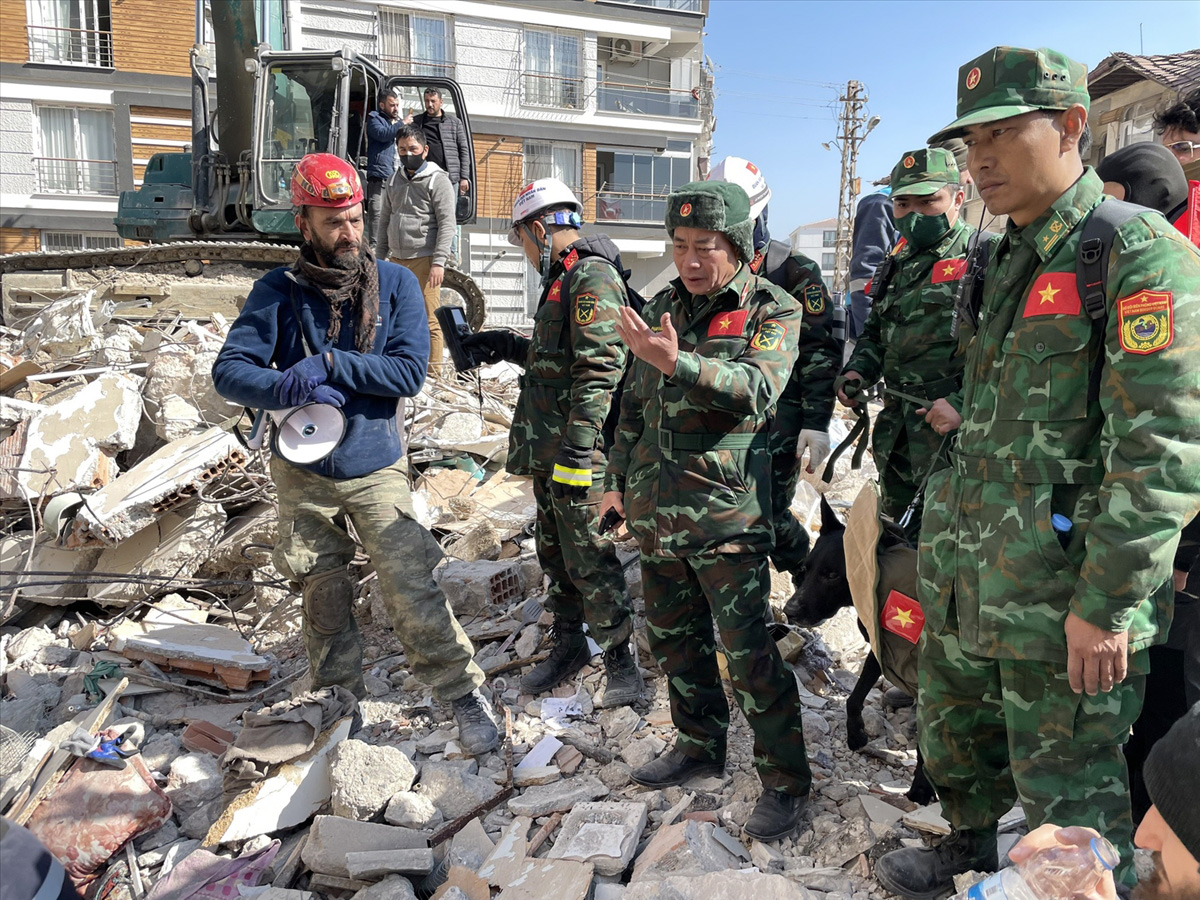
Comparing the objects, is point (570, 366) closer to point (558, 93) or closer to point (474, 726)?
point (474, 726)

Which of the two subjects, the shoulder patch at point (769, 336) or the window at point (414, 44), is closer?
the shoulder patch at point (769, 336)

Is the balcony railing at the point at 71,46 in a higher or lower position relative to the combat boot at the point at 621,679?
higher

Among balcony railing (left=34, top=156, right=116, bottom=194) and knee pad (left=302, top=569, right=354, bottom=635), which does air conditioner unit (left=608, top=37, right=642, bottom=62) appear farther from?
knee pad (left=302, top=569, right=354, bottom=635)

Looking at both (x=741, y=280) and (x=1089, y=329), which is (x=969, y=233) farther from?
(x=1089, y=329)

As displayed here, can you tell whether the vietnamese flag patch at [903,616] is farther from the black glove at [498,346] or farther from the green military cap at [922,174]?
the black glove at [498,346]

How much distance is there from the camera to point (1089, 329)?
1991mm

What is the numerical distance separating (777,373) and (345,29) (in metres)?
25.9

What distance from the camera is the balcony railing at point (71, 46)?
75.4 feet

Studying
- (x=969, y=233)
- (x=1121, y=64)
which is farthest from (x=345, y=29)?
(x=969, y=233)

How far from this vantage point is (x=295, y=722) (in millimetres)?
3631

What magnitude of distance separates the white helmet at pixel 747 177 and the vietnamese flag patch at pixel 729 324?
135 centimetres

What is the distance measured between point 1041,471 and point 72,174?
27.5 m

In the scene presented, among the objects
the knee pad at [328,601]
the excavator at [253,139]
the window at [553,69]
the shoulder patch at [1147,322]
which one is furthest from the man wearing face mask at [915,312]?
the window at [553,69]

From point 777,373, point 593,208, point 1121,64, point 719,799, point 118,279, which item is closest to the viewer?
point 777,373
